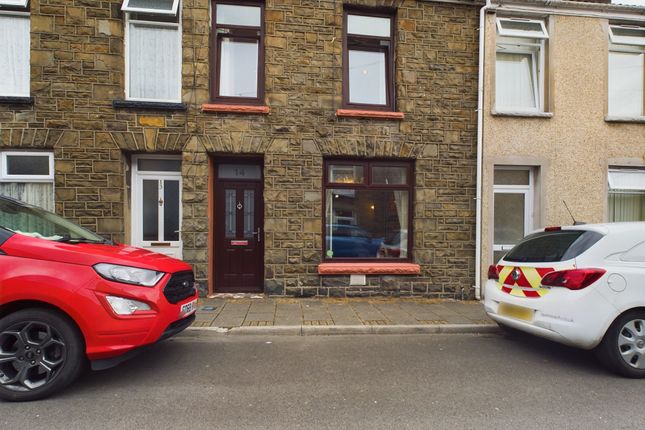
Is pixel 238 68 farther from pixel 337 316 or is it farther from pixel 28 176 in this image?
pixel 337 316

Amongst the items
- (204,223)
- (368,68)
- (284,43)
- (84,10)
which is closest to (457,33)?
(368,68)

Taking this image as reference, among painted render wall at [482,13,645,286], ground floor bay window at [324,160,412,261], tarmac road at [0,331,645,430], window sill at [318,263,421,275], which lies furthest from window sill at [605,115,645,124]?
tarmac road at [0,331,645,430]

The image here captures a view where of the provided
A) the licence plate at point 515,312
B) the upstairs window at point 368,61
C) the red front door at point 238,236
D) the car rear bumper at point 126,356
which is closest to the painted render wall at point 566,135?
the upstairs window at point 368,61

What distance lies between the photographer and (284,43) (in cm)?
668

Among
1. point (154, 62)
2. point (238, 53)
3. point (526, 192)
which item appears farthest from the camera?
point (526, 192)

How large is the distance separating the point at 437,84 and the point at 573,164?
11.0 feet

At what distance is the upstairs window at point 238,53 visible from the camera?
679 cm

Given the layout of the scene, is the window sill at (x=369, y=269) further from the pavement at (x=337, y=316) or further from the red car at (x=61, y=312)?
the red car at (x=61, y=312)

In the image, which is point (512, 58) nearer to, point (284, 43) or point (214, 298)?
point (284, 43)

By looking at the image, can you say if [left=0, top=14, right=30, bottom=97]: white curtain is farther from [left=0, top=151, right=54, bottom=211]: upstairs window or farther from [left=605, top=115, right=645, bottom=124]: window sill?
[left=605, top=115, right=645, bottom=124]: window sill

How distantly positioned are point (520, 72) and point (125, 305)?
8.63 m

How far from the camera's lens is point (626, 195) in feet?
25.1

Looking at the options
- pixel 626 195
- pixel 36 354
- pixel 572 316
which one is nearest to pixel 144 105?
pixel 36 354

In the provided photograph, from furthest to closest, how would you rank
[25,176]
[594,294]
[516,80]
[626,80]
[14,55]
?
[626,80]
[516,80]
[14,55]
[25,176]
[594,294]
